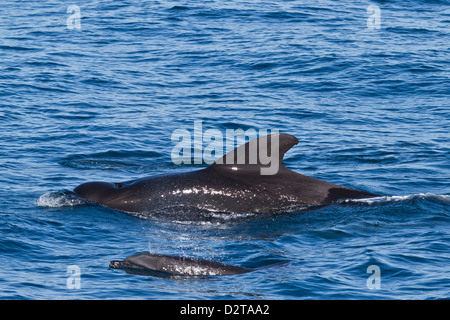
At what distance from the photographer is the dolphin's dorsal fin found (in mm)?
Result: 13984

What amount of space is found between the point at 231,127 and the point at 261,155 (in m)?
8.43

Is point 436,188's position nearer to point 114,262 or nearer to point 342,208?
point 342,208

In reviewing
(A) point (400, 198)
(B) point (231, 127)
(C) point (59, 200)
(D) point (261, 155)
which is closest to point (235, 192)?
(D) point (261, 155)

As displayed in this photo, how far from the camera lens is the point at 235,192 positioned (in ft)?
47.7

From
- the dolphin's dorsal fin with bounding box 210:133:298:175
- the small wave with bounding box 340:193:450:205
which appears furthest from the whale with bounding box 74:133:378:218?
the small wave with bounding box 340:193:450:205

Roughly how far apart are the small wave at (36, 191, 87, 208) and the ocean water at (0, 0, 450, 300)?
6cm

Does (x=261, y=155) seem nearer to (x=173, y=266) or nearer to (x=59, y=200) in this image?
(x=173, y=266)

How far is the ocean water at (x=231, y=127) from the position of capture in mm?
11430

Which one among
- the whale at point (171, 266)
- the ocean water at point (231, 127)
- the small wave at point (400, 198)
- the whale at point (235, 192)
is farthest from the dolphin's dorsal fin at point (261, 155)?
the whale at point (171, 266)

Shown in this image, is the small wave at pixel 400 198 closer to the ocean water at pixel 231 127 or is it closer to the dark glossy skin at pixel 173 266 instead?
the ocean water at pixel 231 127

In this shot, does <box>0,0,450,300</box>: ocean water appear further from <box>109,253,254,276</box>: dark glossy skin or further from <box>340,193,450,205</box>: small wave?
<box>109,253,254,276</box>: dark glossy skin

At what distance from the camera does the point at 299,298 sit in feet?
33.9
